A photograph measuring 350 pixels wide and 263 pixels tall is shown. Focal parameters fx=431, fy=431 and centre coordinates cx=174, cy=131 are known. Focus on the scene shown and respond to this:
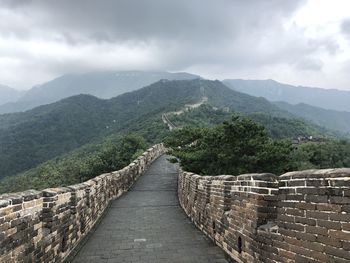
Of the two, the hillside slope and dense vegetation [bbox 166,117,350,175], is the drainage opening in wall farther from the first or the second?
the hillside slope

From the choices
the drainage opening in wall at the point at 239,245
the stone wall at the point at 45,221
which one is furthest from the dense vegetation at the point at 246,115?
the drainage opening in wall at the point at 239,245

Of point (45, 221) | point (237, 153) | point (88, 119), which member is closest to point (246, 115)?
point (237, 153)

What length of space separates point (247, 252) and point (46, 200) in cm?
282

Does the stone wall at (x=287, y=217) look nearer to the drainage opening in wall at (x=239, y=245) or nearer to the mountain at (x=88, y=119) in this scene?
the drainage opening in wall at (x=239, y=245)

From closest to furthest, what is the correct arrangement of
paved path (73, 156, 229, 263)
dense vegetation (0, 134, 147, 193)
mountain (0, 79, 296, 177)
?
paved path (73, 156, 229, 263) < dense vegetation (0, 134, 147, 193) < mountain (0, 79, 296, 177)

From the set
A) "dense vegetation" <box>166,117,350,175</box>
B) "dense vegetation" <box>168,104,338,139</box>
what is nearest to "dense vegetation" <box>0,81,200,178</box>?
"dense vegetation" <box>168,104,338,139</box>

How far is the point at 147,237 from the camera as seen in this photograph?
838cm

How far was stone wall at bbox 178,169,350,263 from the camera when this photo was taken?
382 cm

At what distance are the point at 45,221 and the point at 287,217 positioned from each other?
10.7 feet

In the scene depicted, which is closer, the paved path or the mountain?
the paved path

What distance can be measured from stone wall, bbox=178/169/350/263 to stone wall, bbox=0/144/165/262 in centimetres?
254

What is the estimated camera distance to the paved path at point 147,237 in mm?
6930

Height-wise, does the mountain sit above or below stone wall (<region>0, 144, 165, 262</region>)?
above

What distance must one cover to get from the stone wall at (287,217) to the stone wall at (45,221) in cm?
254
